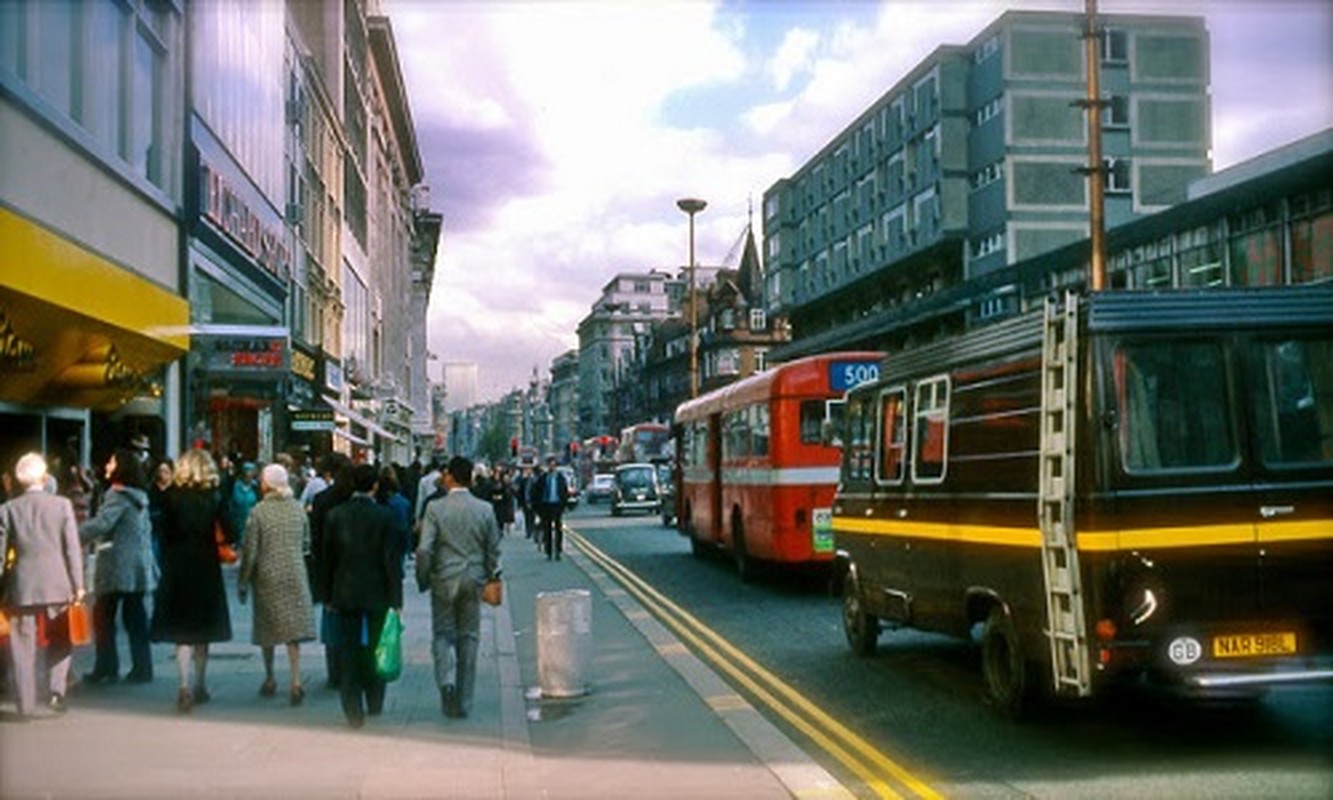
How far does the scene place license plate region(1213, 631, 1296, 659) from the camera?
832cm

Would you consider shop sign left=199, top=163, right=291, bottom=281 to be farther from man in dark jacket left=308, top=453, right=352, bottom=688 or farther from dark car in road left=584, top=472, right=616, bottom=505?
dark car in road left=584, top=472, right=616, bottom=505

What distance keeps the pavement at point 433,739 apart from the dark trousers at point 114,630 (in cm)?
18

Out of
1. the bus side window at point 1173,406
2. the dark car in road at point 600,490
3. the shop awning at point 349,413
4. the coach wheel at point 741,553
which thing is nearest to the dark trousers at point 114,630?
the bus side window at point 1173,406

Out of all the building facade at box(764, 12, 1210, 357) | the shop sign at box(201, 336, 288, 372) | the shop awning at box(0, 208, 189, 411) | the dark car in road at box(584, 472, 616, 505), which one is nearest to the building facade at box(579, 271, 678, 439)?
the dark car in road at box(584, 472, 616, 505)

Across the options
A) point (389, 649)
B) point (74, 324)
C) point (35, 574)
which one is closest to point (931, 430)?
point (389, 649)

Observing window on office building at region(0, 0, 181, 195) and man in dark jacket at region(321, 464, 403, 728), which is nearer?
man in dark jacket at region(321, 464, 403, 728)

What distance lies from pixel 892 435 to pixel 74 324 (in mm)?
8850

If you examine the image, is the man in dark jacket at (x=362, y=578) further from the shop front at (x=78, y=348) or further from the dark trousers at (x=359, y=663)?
the shop front at (x=78, y=348)

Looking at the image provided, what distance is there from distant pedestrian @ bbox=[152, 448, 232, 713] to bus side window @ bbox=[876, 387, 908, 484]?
530 cm

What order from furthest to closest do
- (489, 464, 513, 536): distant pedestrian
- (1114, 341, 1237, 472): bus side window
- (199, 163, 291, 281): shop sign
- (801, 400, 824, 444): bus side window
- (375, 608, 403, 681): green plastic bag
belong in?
1. (489, 464, 513, 536): distant pedestrian
2. (199, 163, 291, 281): shop sign
3. (801, 400, 824, 444): bus side window
4. (375, 608, 403, 681): green plastic bag
5. (1114, 341, 1237, 472): bus side window

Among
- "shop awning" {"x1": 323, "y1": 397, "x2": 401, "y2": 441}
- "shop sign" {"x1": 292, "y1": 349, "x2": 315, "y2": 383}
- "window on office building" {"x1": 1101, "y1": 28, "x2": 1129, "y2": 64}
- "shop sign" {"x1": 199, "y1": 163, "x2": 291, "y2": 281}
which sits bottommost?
"shop awning" {"x1": 323, "y1": 397, "x2": 401, "y2": 441}

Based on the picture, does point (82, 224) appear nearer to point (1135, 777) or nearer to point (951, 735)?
point (951, 735)

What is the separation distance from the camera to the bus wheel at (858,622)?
13.3 m

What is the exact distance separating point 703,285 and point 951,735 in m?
140
